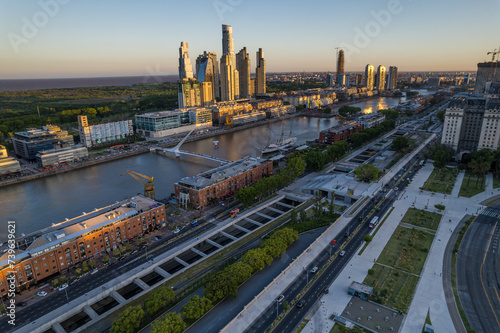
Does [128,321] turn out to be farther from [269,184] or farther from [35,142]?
[35,142]

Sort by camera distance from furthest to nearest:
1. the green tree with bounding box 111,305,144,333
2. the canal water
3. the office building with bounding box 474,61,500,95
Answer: the office building with bounding box 474,61,500,95, the canal water, the green tree with bounding box 111,305,144,333

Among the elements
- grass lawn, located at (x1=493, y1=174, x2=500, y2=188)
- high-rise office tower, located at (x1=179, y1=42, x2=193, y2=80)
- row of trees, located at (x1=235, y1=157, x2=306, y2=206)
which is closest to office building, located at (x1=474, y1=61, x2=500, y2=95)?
grass lawn, located at (x1=493, y1=174, x2=500, y2=188)

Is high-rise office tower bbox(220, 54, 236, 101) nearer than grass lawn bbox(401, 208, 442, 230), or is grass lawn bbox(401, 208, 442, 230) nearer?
grass lawn bbox(401, 208, 442, 230)

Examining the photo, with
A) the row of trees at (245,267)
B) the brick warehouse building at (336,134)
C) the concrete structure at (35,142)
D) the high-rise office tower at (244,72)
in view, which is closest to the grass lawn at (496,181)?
the brick warehouse building at (336,134)

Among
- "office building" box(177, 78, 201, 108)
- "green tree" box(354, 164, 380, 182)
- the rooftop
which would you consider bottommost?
"green tree" box(354, 164, 380, 182)

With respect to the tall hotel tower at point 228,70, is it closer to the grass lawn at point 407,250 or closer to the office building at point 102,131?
the office building at point 102,131

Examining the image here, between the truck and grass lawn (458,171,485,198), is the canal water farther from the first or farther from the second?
grass lawn (458,171,485,198)

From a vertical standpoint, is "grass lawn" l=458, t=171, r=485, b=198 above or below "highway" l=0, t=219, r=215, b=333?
above
